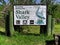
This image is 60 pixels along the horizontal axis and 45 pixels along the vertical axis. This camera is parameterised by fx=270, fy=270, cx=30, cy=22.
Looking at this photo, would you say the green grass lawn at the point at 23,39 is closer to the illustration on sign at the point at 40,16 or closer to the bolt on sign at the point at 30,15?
the bolt on sign at the point at 30,15

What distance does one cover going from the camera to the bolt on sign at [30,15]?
1577cm

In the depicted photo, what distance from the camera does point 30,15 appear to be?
15.8 metres

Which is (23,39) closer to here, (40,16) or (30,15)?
(30,15)

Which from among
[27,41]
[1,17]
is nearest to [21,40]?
[27,41]

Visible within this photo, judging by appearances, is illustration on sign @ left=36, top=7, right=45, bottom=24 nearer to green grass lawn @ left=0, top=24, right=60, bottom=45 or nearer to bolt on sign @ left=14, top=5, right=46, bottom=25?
bolt on sign @ left=14, top=5, right=46, bottom=25

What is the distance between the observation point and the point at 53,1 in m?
27.1

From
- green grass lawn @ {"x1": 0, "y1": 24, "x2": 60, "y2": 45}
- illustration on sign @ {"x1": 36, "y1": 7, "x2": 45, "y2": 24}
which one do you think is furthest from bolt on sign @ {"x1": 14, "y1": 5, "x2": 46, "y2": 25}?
green grass lawn @ {"x1": 0, "y1": 24, "x2": 60, "y2": 45}

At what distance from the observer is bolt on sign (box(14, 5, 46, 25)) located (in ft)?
51.8

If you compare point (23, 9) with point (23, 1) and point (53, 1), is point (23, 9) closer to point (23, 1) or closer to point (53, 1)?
point (23, 1)

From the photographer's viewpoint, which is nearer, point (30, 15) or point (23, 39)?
point (23, 39)

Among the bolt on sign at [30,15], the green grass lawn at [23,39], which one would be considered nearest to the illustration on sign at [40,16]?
the bolt on sign at [30,15]

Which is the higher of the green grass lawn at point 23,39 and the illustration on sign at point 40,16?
the illustration on sign at point 40,16

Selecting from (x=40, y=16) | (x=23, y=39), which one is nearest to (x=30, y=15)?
(x=40, y=16)

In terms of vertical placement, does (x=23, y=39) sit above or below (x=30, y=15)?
below
